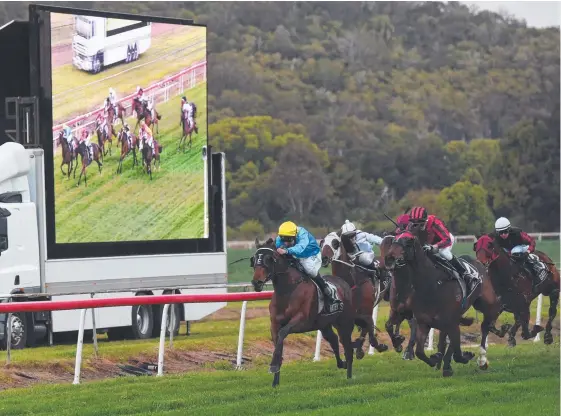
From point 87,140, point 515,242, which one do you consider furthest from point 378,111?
point 515,242

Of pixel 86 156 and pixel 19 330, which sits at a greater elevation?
pixel 86 156

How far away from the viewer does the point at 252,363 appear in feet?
57.8

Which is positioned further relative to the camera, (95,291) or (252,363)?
(95,291)

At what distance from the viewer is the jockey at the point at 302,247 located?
14.5 meters

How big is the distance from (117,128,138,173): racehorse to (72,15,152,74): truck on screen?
104cm

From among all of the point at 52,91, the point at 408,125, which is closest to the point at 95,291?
the point at 52,91

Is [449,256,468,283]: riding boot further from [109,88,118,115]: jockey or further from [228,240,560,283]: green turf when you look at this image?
[228,240,560,283]: green turf

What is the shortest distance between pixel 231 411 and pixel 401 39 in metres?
84.2

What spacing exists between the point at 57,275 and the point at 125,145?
2628mm

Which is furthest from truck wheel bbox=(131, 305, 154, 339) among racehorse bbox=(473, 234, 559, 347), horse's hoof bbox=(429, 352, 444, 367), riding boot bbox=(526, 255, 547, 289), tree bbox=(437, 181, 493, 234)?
tree bbox=(437, 181, 493, 234)

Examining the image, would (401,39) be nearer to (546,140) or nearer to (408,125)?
(408,125)

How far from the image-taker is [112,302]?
16.0 metres

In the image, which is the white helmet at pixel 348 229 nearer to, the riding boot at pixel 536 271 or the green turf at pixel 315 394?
the green turf at pixel 315 394

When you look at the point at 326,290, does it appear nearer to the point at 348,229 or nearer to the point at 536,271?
the point at 348,229
